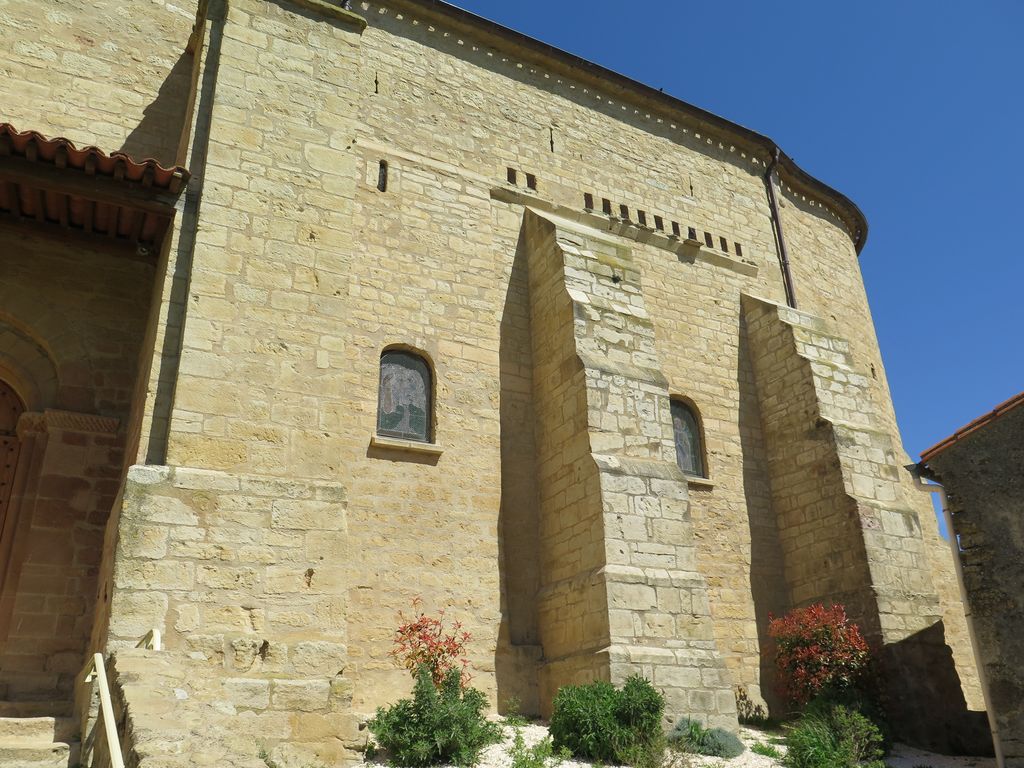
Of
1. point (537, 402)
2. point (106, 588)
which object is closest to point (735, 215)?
point (537, 402)

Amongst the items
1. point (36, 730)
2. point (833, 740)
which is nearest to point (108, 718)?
Answer: point (36, 730)

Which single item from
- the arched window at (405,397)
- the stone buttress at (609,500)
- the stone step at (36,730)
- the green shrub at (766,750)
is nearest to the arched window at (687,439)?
the stone buttress at (609,500)

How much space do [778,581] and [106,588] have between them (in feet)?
29.6

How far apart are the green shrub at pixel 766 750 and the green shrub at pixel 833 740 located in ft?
0.41

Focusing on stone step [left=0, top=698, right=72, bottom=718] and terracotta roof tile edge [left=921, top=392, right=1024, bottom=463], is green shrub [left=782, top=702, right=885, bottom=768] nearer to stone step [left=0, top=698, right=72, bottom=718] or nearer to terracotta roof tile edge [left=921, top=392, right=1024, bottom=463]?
terracotta roof tile edge [left=921, top=392, right=1024, bottom=463]

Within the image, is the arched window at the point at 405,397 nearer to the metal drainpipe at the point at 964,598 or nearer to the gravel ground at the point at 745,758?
the gravel ground at the point at 745,758

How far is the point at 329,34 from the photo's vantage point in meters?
8.42

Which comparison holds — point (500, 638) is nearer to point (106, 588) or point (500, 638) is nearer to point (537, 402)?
point (537, 402)

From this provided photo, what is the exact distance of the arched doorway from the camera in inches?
313

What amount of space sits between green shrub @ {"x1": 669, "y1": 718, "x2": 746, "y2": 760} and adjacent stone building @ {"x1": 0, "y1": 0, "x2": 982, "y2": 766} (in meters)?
0.17

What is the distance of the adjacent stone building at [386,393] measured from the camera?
19.9 ft

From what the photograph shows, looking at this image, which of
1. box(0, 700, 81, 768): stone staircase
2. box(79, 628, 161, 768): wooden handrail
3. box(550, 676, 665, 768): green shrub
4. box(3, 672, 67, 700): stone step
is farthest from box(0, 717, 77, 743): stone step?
box(550, 676, 665, 768): green shrub

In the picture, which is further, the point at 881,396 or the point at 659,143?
the point at 881,396

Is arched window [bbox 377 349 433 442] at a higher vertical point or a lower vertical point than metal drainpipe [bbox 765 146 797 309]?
lower
